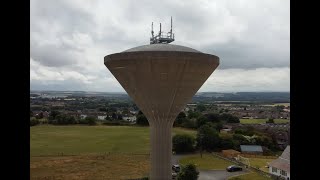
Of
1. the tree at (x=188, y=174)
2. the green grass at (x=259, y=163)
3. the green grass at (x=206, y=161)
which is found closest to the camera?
the tree at (x=188, y=174)

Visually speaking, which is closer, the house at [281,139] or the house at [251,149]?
the house at [251,149]

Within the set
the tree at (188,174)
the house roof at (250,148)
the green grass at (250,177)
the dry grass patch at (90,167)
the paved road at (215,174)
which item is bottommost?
the dry grass patch at (90,167)

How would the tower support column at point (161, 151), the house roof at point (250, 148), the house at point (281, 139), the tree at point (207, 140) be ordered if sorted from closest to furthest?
the tower support column at point (161, 151)
the house roof at point (250, 148)
the tree at point (207, 140)
the house at point (281, 139)

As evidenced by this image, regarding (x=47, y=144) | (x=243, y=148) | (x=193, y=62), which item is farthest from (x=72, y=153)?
(x=193, y=62)

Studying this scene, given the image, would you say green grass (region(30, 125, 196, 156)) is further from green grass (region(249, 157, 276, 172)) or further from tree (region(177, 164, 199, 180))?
tree (region(177, 164, 199, 180))

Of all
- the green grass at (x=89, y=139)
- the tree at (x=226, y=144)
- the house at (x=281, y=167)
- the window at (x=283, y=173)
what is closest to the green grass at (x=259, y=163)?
the house at (x=281, y=167)

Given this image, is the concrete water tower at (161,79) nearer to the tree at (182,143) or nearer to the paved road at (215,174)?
the paved road at (215,174)

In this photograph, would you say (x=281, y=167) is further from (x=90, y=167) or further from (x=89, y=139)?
(x=89, y=139)
